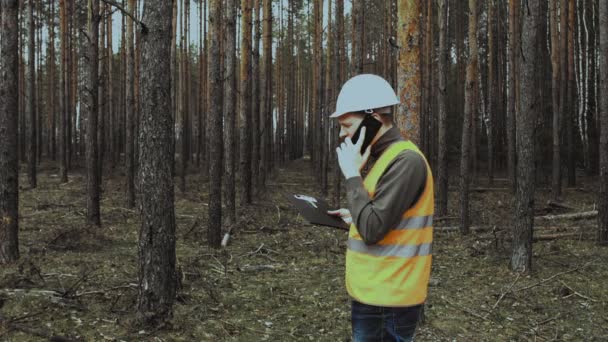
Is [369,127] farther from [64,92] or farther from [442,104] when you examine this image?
[64,92]

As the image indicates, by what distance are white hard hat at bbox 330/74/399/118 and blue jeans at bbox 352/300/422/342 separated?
2.93 feet

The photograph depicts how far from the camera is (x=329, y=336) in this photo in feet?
15.7

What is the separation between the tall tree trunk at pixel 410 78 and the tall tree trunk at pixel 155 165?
92.5 inches

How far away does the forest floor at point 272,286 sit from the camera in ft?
15.4

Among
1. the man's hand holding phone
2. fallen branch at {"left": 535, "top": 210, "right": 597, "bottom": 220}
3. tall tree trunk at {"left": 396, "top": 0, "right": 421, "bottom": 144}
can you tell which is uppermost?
tall tree trunk at {"left": 396, "top": 0, "right": 421, "bottom": 144}

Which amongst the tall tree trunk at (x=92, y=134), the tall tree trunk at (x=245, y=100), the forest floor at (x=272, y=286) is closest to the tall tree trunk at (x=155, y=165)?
the forest floor at (x=272, y=286)

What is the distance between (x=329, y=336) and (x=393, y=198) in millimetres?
3205

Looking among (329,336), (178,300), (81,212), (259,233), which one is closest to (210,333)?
(178,300)

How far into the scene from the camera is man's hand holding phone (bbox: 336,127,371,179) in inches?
84.1

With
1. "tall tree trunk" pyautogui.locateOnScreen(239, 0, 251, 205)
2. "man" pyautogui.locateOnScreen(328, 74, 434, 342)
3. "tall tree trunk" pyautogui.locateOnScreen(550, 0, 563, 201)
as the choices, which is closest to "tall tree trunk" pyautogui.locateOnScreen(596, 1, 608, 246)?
"tall tree trunk" pyautogui.locateOnScreen(550, 0, 563, 201)

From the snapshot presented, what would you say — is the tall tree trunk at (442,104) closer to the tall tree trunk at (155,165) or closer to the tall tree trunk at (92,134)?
the tall tree trunk at (92,134)

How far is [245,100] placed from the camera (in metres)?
11.6

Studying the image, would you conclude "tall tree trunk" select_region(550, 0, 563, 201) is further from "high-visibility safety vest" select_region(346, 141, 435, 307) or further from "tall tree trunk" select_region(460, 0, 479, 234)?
"high-visibility safety vest" select_region(346, 141, 435, 307)

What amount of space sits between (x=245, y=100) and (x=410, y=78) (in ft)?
23.5
